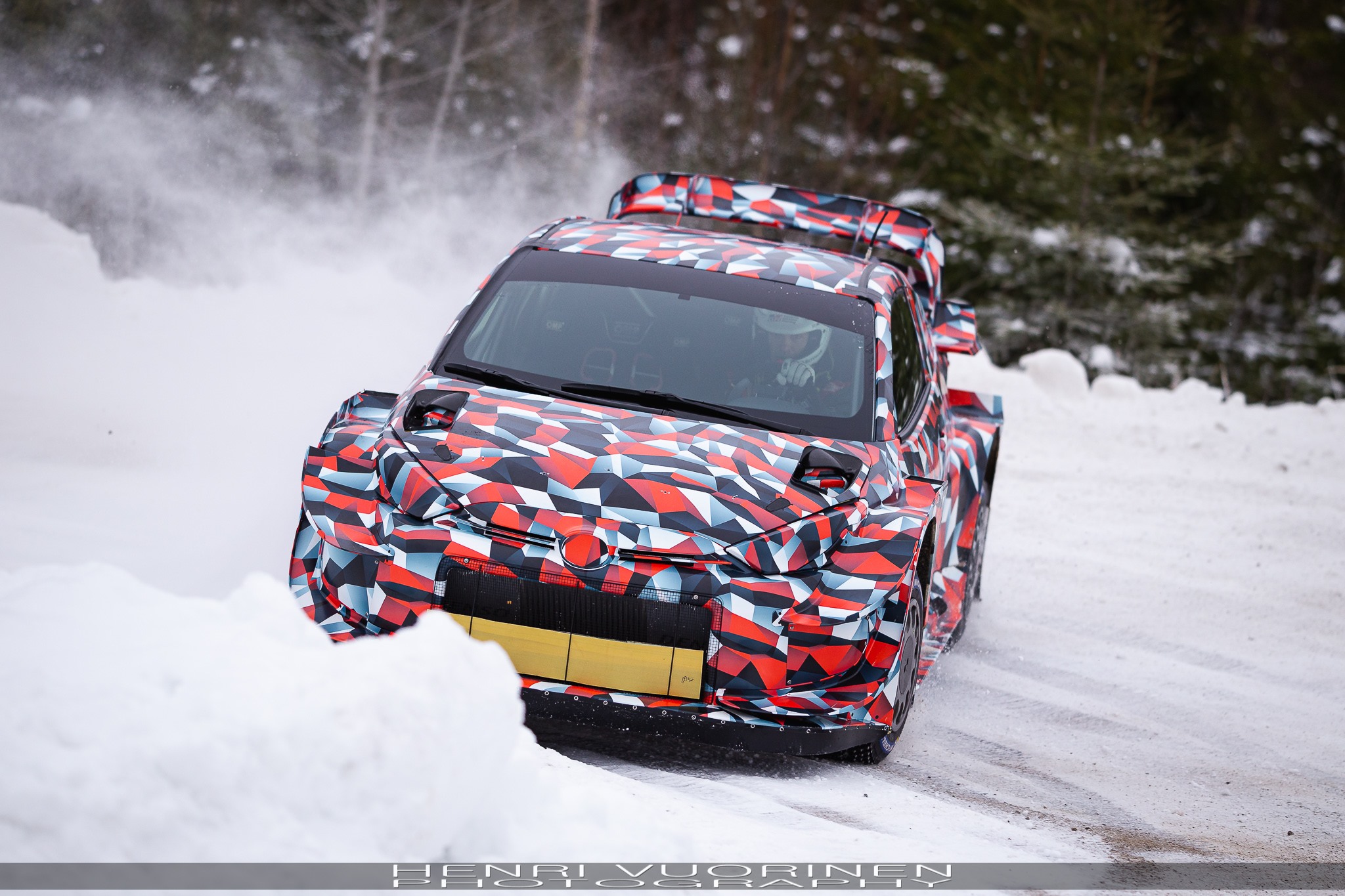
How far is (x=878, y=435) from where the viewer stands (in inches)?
175

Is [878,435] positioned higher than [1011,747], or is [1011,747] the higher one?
[878,435]

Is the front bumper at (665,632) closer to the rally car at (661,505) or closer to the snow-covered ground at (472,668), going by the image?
the rally car at (661,505)

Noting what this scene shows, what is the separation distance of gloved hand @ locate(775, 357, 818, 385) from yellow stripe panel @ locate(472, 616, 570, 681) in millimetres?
1360

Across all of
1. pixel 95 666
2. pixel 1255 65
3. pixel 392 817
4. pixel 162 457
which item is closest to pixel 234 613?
pixel 95 666

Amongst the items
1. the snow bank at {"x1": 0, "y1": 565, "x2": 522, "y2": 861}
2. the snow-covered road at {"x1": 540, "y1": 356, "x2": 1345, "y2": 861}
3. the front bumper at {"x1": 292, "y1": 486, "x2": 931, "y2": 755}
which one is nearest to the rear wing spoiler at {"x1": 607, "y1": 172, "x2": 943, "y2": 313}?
the snow-covered road at {"x1": 540, "y1": 356, "x2": 1345, "y2": 861}

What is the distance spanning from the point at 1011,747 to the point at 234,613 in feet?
9.73

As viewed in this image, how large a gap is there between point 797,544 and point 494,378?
4.17ft

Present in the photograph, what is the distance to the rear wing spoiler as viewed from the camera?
6.23m

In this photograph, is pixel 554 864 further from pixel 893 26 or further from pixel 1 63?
pixel 893 26

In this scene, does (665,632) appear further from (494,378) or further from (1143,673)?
(1143,673)

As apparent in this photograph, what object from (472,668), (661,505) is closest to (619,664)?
(661,505)

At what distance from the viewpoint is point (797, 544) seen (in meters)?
3.82

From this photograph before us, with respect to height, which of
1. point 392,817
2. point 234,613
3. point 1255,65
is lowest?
point 392,817

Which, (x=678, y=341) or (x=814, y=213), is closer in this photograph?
(x=678, y=341)
